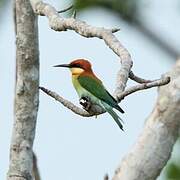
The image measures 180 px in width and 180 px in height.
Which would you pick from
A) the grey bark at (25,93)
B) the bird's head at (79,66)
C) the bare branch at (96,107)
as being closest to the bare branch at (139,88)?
the bare branch at (96,107)

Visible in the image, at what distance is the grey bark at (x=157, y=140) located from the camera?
3072 millimetres

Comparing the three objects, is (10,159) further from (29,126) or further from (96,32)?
(96,32)

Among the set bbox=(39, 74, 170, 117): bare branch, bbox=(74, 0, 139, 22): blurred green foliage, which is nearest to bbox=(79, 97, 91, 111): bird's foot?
bbox=(39, 74, 170, 117): bare branch

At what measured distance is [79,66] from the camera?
143 inches

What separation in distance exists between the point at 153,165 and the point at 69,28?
0.48 metres

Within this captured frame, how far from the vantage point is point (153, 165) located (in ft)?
10.0

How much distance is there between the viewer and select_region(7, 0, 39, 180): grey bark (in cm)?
328

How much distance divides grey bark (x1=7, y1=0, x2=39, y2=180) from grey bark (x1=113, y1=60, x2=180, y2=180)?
306 mm

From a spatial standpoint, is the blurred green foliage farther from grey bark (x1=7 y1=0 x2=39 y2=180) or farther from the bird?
grey bark (x1=7 y1=0 x2=39 y2=180)

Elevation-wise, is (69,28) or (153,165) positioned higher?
(69,28)

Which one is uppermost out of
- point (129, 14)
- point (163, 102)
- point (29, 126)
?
point (163, 102)

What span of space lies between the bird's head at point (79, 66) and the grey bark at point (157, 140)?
0.40 metres

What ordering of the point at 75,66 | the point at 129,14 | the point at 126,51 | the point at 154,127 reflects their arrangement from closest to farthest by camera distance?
1. the point at 126,51
2. the point at 154,127
3. the point at 75,66
4. the point at 129,14

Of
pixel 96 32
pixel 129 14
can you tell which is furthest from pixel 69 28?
pixel 129 14
